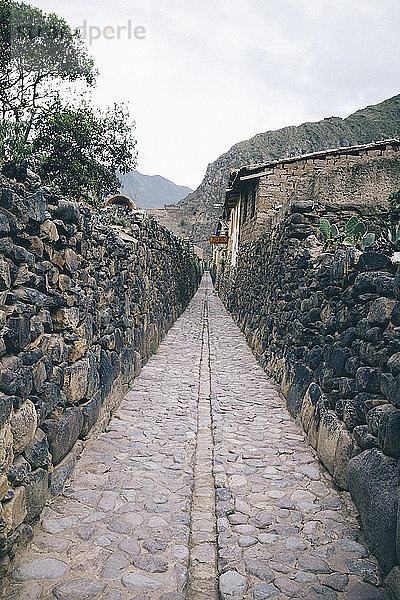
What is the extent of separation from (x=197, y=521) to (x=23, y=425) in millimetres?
1378

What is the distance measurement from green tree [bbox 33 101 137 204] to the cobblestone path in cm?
1304

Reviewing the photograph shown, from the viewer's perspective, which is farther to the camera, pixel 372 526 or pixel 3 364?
pixel 372 526

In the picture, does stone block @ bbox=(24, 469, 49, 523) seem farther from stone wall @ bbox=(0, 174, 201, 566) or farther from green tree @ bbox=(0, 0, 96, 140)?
green tree @ bbox=(0, 0, 96, 140)

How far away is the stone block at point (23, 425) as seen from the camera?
252 centimetres

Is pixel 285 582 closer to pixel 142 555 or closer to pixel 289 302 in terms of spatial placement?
pixel 142 555

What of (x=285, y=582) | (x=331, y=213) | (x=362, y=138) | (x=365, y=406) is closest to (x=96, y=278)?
(x=365, y=406)

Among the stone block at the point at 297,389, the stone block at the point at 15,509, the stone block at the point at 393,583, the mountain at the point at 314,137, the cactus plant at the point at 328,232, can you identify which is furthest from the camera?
the mountain at the point at 314,137

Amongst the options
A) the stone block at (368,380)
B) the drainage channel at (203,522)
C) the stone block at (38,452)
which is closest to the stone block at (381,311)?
the stone block at (368,380)

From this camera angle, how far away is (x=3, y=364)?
2.42 meters

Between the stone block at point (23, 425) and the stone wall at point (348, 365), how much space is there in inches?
81.9

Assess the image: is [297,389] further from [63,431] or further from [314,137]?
[314,137]

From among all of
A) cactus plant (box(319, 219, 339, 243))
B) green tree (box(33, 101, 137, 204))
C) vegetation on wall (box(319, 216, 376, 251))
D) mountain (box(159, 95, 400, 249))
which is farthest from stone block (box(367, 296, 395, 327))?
mountain (box(159, 95, 400, 249))

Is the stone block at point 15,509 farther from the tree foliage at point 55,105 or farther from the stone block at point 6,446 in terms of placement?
the tree foliage at point 55,105

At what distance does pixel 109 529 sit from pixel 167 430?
1.89 meters
